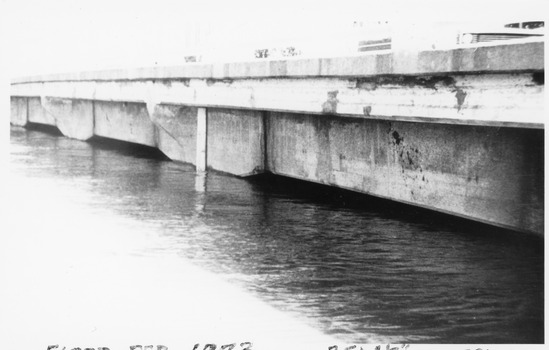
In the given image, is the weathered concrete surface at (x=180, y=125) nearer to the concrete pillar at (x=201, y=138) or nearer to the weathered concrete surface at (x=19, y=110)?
the concrete pillar at (x=201, y=138)

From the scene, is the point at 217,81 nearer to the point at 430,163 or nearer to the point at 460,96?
the point at 430,163

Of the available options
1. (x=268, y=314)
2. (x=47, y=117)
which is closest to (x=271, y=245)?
(x=268, y=314)


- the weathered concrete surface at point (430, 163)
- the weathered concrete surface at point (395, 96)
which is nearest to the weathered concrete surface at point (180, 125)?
the weathered concrete surface at point (395, 96)

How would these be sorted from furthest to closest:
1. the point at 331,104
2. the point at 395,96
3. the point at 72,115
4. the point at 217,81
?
the point at 72,115 → the point at 217,81 → the point at 331,104 → the point at 395,96

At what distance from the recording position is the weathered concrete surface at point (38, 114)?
1869cm

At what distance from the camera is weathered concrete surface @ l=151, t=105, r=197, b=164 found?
34.9ft

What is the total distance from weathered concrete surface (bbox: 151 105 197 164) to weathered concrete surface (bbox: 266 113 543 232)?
2.54 meters

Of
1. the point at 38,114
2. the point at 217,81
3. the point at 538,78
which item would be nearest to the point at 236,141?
the point at 217,81

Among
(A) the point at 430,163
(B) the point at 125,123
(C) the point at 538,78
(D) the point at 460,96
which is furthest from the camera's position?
(B) the point at 125,123

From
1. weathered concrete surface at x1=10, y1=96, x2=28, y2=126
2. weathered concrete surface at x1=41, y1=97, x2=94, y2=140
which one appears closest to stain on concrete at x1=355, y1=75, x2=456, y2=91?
weathered concrete surface at x1=41, y1=97, x2=94, y2=140

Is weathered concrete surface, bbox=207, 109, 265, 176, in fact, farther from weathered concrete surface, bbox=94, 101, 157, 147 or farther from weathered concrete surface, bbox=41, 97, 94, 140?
weathered concrete surface, bbox=41, 97, 94, 140

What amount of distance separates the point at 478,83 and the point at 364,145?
2.27 metres

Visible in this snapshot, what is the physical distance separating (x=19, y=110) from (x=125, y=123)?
28.8 feet

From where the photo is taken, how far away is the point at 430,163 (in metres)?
6.31
